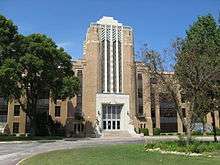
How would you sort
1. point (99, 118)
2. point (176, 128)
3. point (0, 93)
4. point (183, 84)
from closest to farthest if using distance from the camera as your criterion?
1. point (183, 84)
2. point (0, 93)
3. point (99, 118)
4. point (176, 128)

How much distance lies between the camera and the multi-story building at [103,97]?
64750 mm

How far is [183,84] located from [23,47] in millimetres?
25466

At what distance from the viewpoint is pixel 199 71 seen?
2636 centimetres

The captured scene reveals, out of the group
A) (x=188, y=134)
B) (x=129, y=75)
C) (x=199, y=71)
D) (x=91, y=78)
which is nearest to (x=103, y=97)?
(x=91, y=78)

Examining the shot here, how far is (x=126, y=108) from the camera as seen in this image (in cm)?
6588

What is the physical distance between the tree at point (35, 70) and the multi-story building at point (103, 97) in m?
15.0

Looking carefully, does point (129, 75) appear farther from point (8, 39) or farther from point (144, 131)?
point (8, 39)

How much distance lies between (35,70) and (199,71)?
25.6m

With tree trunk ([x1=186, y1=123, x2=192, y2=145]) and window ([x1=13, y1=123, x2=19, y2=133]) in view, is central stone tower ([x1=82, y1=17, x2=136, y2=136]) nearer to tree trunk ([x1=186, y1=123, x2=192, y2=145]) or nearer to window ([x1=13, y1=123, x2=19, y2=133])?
window ([x1=13, y1=123, x2=19, y2=133])

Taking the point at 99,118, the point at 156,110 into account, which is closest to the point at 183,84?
the point at 99,118

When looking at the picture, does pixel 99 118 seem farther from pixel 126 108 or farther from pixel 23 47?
pixel 23 47

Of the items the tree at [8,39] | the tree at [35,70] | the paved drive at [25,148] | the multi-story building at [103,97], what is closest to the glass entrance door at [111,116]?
the multi-story building at [103,97]

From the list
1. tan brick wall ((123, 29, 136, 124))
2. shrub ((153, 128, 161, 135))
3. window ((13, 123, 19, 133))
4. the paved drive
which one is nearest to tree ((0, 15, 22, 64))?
the paved drive

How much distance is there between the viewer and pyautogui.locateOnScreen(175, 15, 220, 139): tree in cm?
2642
